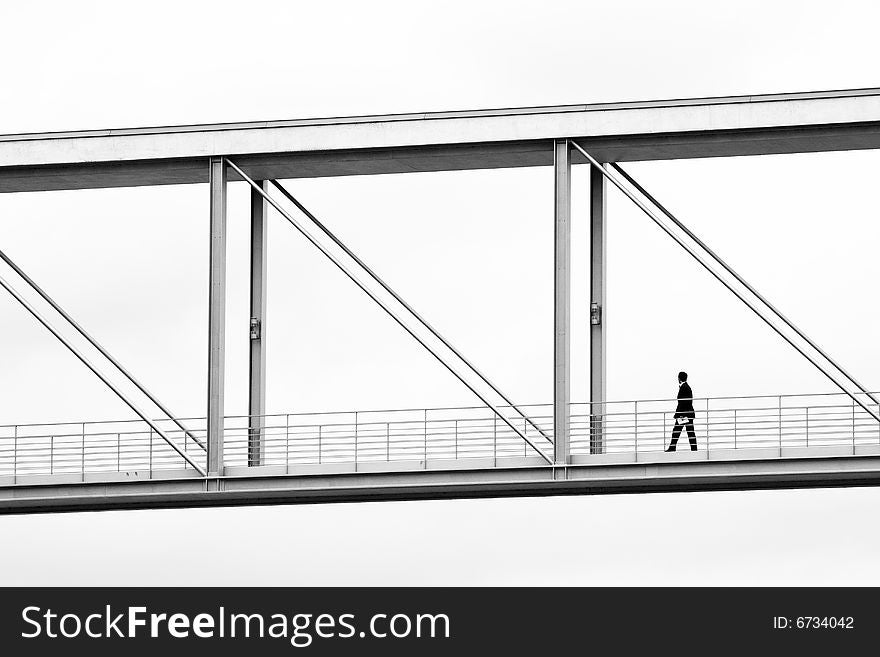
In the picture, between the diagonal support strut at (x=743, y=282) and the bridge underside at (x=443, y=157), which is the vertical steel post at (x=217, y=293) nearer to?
the bridge underside at (x=443, y=157)

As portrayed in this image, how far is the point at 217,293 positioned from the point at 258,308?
119 cm

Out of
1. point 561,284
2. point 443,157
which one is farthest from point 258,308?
point 561,284

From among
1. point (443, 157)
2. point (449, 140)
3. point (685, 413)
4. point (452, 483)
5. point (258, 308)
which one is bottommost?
point (452, 483)

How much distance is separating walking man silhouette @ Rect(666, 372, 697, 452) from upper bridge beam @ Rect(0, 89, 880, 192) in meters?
3.41

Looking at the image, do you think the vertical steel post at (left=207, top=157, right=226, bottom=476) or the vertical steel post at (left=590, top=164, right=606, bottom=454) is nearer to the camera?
the vertical steel post at (left=590, top=164, right=606, bottom=454)

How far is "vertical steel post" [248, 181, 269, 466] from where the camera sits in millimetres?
46031

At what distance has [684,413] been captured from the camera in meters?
43.3

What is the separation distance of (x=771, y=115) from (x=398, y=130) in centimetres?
545

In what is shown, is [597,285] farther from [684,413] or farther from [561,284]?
[684,413]

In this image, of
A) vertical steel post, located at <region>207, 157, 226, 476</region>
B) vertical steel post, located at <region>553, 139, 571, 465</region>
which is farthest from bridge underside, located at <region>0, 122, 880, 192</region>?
vertical steel post, located at <region>553, 139, 571, 465</region>

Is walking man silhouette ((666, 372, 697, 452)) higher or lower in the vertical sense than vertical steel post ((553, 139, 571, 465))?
lower

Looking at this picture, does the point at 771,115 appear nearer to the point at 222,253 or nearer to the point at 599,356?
the point at 599,356

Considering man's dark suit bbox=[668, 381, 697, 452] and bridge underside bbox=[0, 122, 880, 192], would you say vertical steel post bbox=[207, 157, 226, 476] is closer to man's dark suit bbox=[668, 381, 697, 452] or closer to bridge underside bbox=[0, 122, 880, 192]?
bridge underside bbox=[0, 122, 880, 192]

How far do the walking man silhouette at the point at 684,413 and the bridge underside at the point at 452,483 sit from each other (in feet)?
1.38
